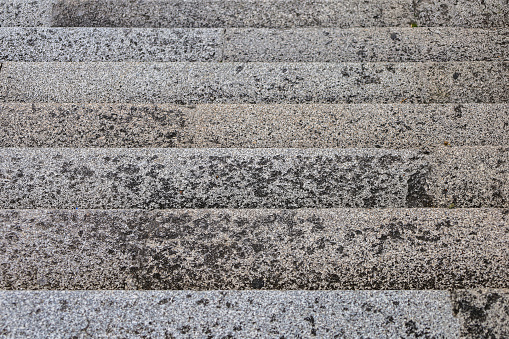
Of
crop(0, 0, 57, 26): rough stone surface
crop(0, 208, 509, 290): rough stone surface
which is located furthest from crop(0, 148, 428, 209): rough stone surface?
crop(0, 0, 57, 26): rough stone surface

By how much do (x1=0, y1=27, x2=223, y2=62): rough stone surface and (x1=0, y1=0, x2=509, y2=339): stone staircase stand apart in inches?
0.5

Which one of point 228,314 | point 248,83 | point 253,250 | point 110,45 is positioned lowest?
point 228,314

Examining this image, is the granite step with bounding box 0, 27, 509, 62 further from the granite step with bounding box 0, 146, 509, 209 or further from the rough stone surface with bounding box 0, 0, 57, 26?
the granite step with bounding box 0, 146, 509, 209

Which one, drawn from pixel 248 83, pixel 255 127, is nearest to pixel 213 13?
pixel 248 83

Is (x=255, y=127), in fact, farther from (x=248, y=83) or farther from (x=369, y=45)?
(x=369, y=45)

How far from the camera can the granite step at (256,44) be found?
9.00ft

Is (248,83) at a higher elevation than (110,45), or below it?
below

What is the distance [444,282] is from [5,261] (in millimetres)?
1549

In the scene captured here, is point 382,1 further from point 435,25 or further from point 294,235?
point 294,235

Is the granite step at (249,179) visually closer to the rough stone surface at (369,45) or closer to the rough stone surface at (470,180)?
the rough stone surface at (470,180)

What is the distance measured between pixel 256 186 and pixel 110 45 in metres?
1.66

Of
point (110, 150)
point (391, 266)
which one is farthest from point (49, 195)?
point (391, 266)

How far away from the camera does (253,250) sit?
1502mm

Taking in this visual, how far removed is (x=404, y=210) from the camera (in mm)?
1623
